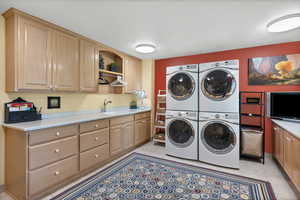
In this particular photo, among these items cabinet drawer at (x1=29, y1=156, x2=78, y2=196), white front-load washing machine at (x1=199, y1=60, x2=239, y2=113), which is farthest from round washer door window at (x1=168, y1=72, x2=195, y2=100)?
cabinet drawer at (x1=29, y1=156, x2=78, y2=196)

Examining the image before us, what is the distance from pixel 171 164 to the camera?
105 inches

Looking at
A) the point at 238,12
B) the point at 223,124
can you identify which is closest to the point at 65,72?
the point at 238,12

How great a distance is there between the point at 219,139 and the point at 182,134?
70 cm

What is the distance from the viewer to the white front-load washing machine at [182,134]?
2803 millimetres

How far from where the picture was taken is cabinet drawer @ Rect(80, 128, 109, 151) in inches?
88.0

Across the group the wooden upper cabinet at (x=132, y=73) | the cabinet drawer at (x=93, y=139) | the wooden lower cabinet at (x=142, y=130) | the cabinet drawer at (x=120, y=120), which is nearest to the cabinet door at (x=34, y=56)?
the cabinet drawer at (x=93, y=139)

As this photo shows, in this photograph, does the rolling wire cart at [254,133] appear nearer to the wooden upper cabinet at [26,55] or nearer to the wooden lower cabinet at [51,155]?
the wooden lower cabinet at [51,155]

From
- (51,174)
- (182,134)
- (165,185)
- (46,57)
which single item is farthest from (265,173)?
(46,57)

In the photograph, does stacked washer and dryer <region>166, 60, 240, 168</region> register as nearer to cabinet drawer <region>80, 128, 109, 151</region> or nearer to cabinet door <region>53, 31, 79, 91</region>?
cabinet drawer <region>80, 128, 109, 151</region>

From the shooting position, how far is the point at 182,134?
297cm

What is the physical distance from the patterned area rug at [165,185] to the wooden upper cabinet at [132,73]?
6.74 ft

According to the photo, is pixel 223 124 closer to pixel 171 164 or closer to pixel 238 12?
pixel 171 164

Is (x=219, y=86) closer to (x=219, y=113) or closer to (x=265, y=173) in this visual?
(x=219, y=113)

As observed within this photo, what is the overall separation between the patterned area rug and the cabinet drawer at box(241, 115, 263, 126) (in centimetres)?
140
